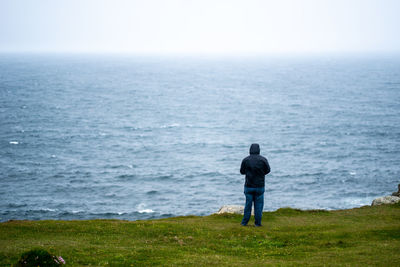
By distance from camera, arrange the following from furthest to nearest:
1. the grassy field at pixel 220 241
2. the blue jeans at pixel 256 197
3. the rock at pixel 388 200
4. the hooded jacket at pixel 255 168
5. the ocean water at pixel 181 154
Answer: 1. the ocean water at pixel 181 154
2. the rock at pixel 388 200
3. the blue jeans at pixel 256 197
4. the hooded jacket at pixel 255 168
5. the grassy field at pixel 220 241

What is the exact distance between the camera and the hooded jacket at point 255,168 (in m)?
21.9

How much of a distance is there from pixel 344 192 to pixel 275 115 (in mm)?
70813

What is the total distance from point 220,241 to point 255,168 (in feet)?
14.1

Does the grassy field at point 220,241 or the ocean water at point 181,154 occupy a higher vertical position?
the grassy field at point 220,241

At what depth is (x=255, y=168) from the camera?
21.9 metres

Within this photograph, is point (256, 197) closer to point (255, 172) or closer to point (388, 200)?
point (255, 172)

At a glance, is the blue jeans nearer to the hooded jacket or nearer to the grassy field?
the hooded jacket

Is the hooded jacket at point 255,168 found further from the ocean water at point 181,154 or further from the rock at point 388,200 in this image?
the ocean water at point 181,154

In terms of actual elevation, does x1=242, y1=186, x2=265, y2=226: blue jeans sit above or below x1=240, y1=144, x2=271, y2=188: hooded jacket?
below

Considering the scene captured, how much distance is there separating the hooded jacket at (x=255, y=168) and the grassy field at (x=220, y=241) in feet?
9.17

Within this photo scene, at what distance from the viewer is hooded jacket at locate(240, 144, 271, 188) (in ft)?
71.7

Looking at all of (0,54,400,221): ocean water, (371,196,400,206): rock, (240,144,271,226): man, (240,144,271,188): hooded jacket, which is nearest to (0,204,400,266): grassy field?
(240,144,271,226): man

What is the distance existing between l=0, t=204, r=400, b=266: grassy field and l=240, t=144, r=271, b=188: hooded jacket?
2.80 meters

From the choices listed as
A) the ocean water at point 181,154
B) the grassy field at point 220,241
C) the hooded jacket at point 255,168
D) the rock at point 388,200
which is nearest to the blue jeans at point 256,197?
the hooded jacket at point 255,168
